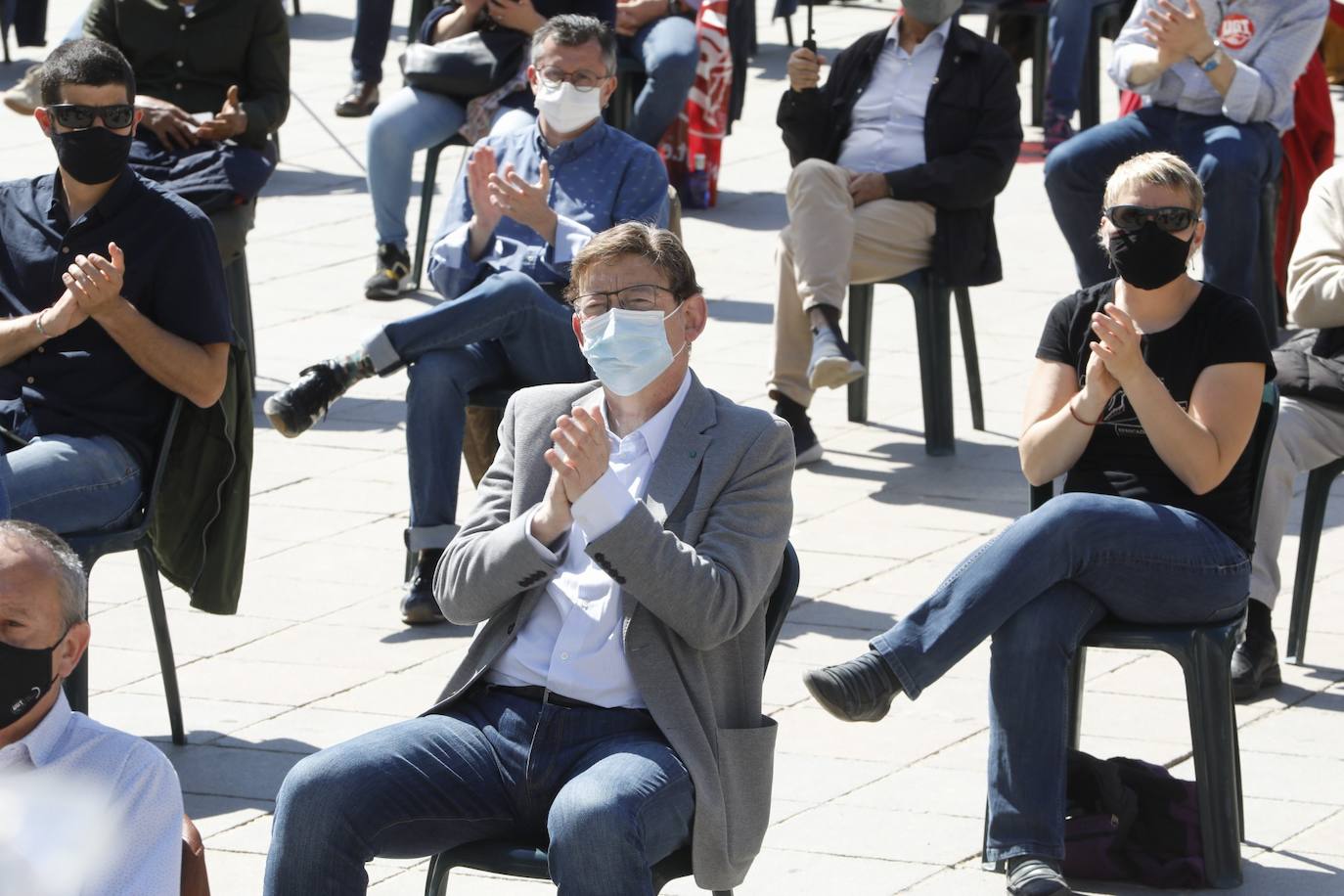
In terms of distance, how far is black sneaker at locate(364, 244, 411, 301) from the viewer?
9.14 meters

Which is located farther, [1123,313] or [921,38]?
[921,38]

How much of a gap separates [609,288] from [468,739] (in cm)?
86

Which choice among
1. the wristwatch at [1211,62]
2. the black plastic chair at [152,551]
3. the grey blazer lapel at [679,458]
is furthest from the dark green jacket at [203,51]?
the grey blazer lapel at [679,458]

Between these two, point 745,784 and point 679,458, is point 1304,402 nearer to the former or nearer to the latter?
point 679,458

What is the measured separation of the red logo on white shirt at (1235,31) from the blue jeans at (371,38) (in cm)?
551

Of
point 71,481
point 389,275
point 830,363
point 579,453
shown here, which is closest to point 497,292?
point 830,363

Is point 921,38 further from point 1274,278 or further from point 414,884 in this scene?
point 414,884

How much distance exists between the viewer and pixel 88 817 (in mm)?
2945

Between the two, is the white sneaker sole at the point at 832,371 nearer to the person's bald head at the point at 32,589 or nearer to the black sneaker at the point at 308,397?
the black sneaker at the point at 308,397

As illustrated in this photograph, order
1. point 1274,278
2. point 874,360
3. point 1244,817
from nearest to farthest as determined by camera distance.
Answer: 1. point 1244,817
2. point 1274,278
3. point 874,360

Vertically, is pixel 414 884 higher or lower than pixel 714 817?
lower

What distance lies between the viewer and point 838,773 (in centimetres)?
484

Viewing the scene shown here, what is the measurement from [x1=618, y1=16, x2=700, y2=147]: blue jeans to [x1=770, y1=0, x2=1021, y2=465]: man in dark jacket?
2057 mm

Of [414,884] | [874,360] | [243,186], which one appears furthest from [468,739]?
[874,360]
